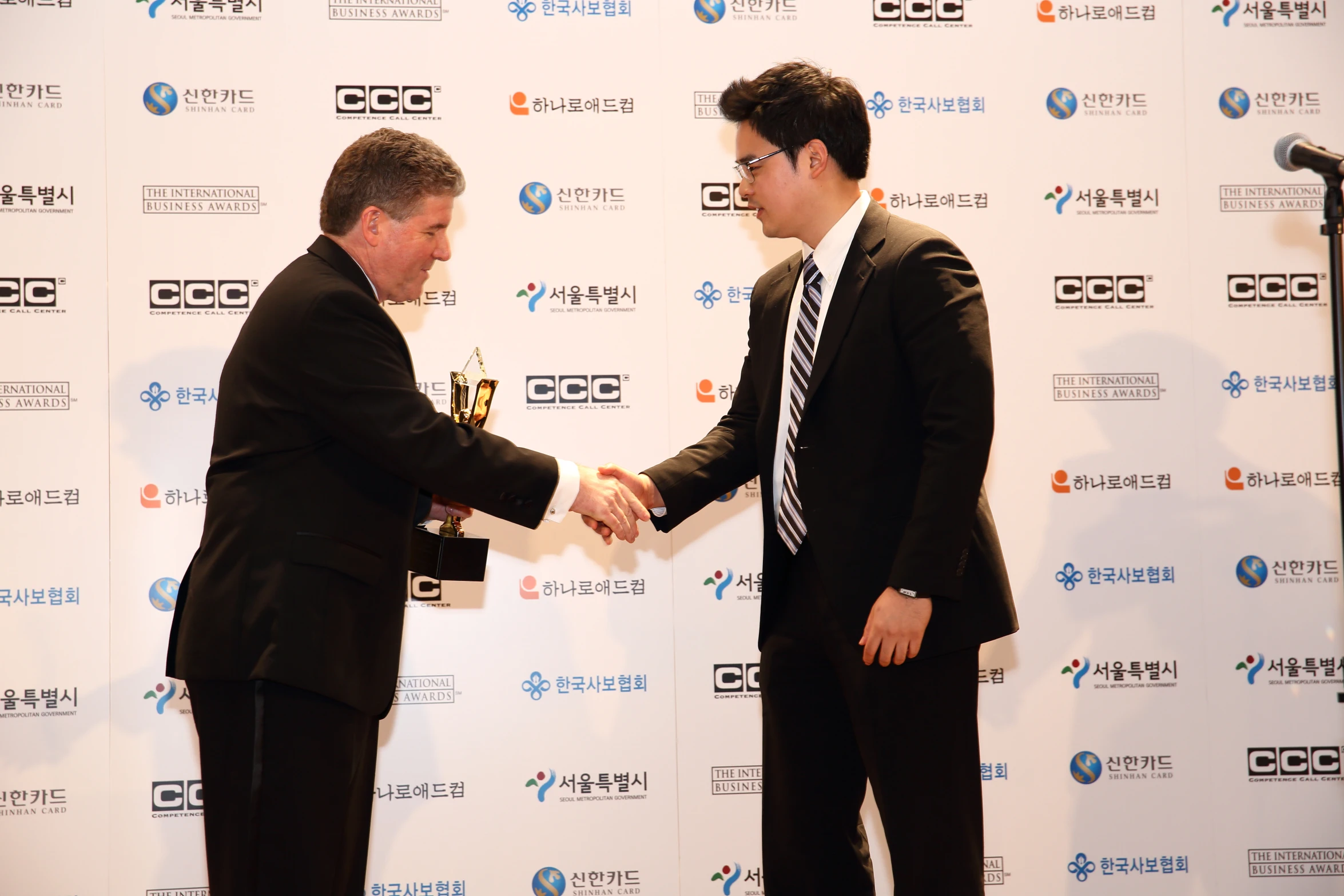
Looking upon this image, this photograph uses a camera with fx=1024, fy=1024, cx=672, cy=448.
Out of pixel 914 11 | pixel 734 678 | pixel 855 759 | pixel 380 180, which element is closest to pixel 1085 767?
pixel 734 678

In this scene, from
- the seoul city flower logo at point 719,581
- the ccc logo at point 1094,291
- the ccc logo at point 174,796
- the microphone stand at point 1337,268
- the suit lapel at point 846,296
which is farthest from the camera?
the ccc logo at point 1094,291

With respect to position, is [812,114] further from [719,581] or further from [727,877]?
[727,877]

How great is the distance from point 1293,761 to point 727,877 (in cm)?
230

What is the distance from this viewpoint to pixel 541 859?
3.90 m

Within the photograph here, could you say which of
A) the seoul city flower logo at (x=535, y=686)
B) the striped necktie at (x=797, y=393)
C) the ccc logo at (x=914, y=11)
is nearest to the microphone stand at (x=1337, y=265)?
the striped necktie at (x=797, y=393)

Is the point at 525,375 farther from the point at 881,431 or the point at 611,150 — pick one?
the point at 881,431

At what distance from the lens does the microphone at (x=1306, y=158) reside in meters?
2.82

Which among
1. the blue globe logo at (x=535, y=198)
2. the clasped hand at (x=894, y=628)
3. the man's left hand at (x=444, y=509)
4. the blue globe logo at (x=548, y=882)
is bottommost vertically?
the blue globe logo at (x=548, y=882)

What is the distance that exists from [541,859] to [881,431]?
7.78 ft

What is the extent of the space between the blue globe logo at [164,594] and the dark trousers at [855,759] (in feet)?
7.80

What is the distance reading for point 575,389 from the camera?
158 inches

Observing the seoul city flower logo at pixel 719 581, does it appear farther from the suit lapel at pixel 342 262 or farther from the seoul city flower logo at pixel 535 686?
the suit lapel at pixel 342 262

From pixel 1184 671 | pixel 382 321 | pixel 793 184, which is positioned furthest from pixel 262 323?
pixel 1184 671

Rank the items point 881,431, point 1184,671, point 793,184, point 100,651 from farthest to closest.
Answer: point 1184,671 → point 100,651 → point 793,184 → point 881,431
